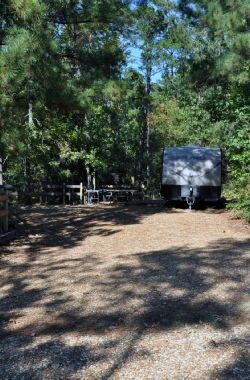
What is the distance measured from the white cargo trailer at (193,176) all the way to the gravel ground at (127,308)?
19.4 feet

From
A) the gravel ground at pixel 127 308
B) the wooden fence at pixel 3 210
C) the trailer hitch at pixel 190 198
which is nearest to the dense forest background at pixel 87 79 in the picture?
the wooden fence at pixel 3 210

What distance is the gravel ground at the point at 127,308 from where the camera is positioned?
297 centimetres

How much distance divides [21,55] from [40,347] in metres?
5.76

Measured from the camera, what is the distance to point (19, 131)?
8.23 m

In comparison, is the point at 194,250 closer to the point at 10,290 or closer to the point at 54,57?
the point at 10,290

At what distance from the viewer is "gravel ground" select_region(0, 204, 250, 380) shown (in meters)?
2.97

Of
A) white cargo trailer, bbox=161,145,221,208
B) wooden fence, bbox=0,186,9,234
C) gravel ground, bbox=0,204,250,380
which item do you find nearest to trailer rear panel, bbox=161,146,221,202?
white cargo trailer, bbox=161,145,221,208

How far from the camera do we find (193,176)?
1480 cm

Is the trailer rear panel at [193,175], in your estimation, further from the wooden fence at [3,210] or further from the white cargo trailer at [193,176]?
the wooden fence at [3,210]

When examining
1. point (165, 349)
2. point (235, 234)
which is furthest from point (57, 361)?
point (235, 234)

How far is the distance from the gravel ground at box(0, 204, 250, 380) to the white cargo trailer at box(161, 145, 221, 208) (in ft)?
19.4

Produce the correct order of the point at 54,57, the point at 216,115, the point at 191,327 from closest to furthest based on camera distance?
the point at 191,327 < the point at 54,57 < the point at 216,115

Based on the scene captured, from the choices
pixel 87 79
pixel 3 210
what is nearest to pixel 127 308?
pixel 3 210

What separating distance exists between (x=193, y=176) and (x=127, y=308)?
1096 cm
